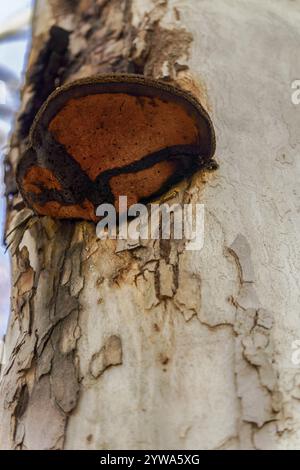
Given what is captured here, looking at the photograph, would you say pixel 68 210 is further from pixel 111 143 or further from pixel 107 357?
pixel 107 357

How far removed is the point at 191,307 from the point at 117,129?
0.53 meters

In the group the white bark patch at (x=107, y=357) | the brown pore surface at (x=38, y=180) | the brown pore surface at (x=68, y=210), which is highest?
the brown pore surface at (x=38, y=180)

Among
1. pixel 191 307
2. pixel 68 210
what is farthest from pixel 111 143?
pixel 191 307

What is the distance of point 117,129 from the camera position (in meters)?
1.58

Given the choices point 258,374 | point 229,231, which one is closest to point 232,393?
point 258,374

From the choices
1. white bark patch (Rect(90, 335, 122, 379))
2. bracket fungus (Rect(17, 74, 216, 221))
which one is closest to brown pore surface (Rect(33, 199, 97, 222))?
bracket fungus (Rect(17, 74, 216, 221))

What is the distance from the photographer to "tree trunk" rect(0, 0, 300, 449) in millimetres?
1273

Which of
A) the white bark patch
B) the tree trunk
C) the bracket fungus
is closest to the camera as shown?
the tree trunk

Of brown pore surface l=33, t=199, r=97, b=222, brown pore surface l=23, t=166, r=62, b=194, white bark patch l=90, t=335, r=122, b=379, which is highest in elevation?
brown pore surface l=23, t=166, r=62, b=194

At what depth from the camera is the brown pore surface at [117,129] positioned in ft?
5.02

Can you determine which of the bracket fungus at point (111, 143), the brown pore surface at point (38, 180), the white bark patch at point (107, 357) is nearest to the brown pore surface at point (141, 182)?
the bracket fungus at point (111, 143)

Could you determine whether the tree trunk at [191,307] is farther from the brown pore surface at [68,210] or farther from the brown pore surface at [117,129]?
the brown pore surface at [117,129]

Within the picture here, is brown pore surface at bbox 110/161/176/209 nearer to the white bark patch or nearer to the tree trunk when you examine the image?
the tree trunk

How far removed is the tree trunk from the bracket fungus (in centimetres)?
10
